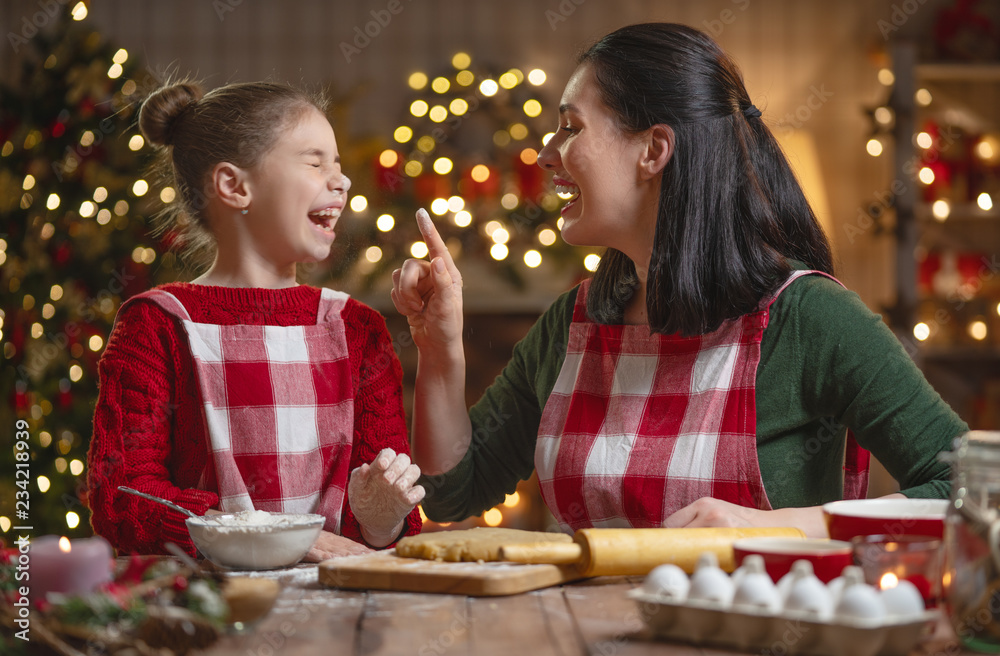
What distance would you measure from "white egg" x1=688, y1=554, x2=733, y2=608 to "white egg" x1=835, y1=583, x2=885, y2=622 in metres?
0.08

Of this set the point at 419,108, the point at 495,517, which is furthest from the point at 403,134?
the point at 495,517

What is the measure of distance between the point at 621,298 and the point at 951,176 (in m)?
2.83

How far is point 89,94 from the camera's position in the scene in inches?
121

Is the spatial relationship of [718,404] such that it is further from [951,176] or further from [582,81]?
[951,176]

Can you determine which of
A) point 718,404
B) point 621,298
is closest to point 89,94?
point 621,298

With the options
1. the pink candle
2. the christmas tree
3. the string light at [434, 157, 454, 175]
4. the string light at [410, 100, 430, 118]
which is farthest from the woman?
the string light at [410, 100, 430, 118]

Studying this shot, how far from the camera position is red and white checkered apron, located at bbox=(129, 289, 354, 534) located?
53.7 inches

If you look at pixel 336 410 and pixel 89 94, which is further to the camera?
pixel 89 94

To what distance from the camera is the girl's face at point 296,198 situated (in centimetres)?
143

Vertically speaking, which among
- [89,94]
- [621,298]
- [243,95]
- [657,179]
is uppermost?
[89,94]

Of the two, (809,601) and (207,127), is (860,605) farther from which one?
(207,127)

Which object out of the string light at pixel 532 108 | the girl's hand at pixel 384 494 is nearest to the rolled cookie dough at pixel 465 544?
the girl's hand at pixel 384 494

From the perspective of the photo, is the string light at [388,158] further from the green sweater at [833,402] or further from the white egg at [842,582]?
→ the white egg at [842,582]

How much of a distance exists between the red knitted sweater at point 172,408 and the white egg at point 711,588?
714 mm
